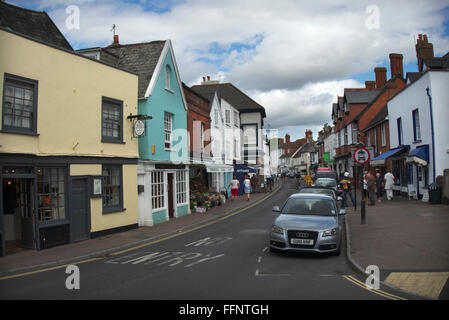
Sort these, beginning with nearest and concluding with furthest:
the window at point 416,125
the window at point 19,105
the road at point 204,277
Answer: the road at point 204,277 < the window at point 19,105 < the window at point 416,125

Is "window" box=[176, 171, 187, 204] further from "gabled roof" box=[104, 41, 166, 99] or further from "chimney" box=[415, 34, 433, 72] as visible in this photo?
"chimney" box=[415, 34, 433, 72]

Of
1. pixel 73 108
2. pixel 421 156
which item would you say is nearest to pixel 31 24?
pixel 73 108

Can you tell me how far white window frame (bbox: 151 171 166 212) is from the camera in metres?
17.3

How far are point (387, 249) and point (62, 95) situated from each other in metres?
11.0

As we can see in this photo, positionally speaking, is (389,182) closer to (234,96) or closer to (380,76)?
(380,76)

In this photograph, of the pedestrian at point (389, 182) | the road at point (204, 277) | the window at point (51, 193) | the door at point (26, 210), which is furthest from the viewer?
the pedestrian at point (389, 182)

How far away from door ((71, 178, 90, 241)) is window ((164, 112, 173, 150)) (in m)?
6.57

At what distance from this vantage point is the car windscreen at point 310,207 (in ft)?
35.7

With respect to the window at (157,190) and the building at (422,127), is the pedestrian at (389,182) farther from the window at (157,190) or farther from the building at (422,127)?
the window at (157,190)

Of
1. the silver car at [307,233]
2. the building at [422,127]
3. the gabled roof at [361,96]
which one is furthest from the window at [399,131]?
the silver car at [307,233]

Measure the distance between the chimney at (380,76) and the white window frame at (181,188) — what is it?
30916 mm

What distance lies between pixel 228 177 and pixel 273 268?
2657 centimetres

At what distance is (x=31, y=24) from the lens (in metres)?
14.6
